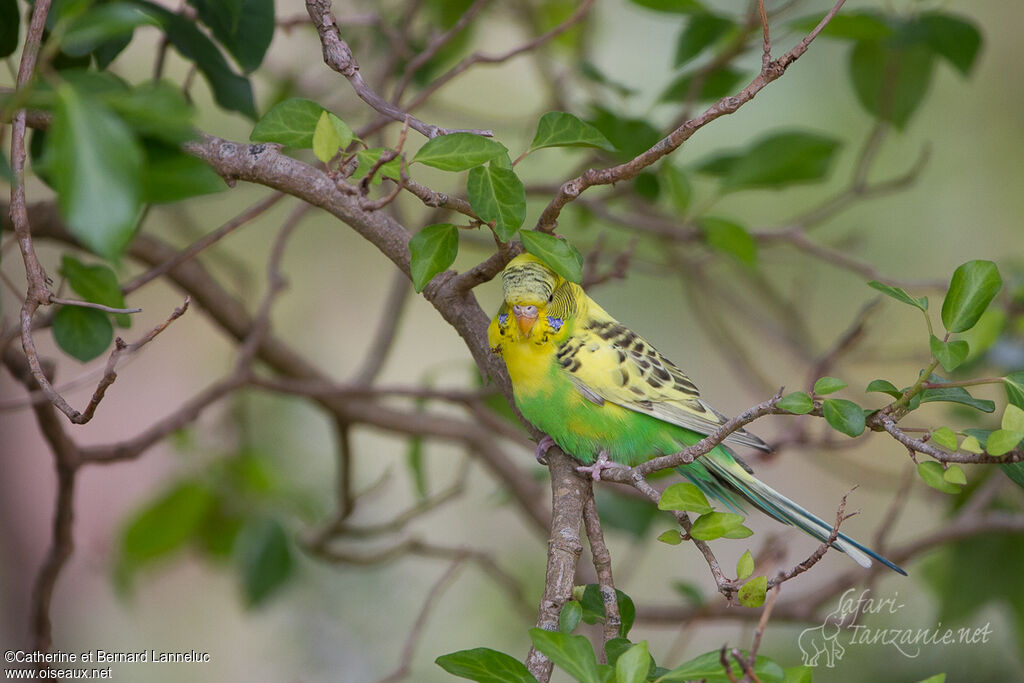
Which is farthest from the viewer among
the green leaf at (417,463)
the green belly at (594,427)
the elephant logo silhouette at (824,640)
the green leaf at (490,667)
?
the green leaf at (417,463)

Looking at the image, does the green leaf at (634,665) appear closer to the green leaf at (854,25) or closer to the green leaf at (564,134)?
the green leaf at (564,134)

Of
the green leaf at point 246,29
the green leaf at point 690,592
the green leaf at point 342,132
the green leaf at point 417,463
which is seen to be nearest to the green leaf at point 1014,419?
the green leaf at point 342,132

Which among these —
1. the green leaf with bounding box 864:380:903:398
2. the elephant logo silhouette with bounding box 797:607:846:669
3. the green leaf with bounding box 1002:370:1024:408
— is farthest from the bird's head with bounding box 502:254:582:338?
the elephant logo silhouette with bounding box 797:607:846:669

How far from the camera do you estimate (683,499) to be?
959mm

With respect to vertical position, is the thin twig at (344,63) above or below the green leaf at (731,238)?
below

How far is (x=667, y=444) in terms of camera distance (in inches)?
64.2

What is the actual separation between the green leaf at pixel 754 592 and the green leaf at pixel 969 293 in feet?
1.21

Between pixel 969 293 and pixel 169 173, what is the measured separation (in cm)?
92

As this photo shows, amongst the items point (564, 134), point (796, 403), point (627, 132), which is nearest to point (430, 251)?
point (564, 134)

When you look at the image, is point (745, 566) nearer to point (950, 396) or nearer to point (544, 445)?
point (950, 396)

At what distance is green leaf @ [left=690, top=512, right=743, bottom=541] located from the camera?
3.15 ft

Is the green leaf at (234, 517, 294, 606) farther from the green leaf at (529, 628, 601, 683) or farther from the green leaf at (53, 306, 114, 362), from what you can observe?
the green leaf at (529, 628, 601, 683)

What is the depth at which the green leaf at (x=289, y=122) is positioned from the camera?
3.43ft

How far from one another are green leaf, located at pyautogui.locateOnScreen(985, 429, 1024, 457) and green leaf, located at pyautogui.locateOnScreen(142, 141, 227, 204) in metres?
0.90
